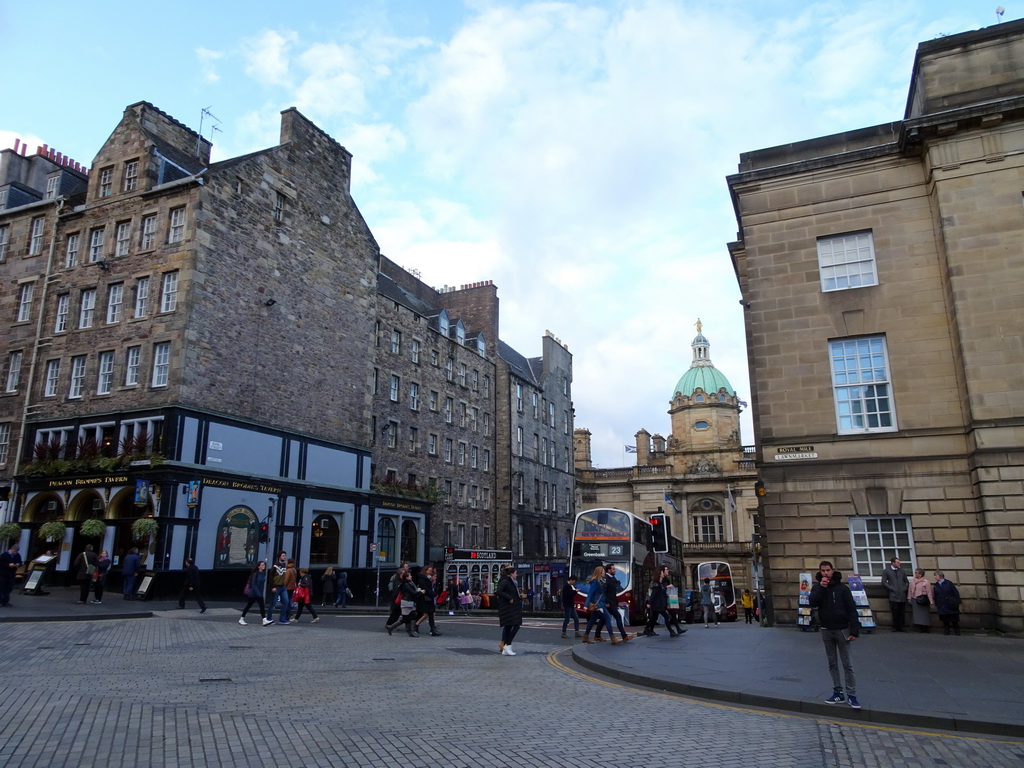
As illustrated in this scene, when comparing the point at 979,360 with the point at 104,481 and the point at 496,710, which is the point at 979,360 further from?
the point at 104,481

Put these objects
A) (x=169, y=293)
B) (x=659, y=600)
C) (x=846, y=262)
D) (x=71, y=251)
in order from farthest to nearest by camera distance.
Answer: (x=71, y=251), (x=169, y=293), (x=846, y=262), (x=659, y=600)

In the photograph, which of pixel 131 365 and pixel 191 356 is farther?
pixel 131 365

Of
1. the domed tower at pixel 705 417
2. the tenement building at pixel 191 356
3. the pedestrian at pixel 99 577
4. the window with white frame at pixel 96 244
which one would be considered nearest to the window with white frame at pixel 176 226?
the tenement building at pixel 191 356

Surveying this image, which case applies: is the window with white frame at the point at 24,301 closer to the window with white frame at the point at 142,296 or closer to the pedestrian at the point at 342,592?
the window with white frame at the point at 142,296

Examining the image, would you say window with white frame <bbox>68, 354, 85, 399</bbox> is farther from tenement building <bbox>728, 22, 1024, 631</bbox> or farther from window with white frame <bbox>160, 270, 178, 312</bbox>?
tenement building <bbox>728, 22, 1024, 631</bbox>

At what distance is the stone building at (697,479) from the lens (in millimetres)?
69125

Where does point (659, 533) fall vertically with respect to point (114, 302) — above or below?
below

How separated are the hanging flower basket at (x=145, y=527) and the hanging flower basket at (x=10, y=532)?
21.9ft

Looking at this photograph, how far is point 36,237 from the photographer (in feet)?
107

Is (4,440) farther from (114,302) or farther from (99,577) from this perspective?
(99,577)

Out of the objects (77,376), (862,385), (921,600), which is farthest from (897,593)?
(77,376)

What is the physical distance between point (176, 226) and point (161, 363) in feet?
17.7

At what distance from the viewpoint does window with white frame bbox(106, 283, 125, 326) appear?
29.2m

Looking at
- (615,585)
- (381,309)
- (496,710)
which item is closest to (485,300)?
(381,309)
